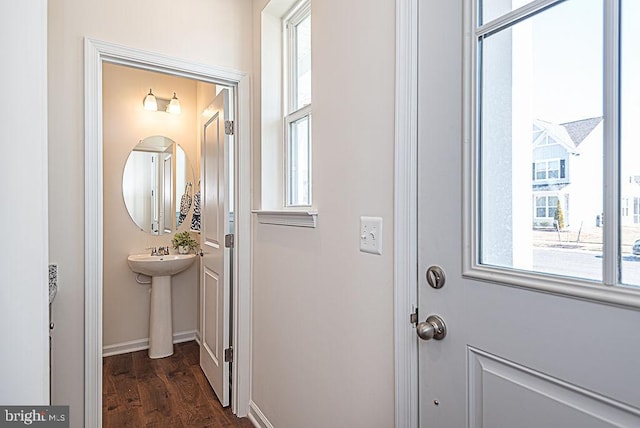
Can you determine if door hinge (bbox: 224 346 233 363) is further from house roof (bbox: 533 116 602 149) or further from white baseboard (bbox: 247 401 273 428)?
house roof (bbox: 533 116 602 149)

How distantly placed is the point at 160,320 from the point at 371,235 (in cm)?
263

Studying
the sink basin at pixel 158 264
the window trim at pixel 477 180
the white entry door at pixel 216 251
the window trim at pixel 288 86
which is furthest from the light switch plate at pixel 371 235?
the sink basin at pixel 158 264

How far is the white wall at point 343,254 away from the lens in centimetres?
114

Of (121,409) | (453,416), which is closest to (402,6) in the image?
(453,416)

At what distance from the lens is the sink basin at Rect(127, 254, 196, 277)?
2996 mm

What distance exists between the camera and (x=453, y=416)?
92 centimetres

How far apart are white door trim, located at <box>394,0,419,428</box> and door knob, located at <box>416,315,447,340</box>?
7 cm

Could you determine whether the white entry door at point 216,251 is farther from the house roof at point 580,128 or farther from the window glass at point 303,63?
the house roof at point 580,128

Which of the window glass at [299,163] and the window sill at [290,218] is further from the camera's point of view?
the window glass at [299,163]

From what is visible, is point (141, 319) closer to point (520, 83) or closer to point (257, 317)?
point (257, 317)

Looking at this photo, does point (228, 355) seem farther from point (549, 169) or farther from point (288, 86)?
point (549, 169)

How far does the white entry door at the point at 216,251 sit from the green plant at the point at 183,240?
586 millimetres

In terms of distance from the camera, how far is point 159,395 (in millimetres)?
2457

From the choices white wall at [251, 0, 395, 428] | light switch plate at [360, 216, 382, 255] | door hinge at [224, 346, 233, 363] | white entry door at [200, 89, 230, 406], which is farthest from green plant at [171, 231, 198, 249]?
light switch plate at [360, 216, 382, 255]
